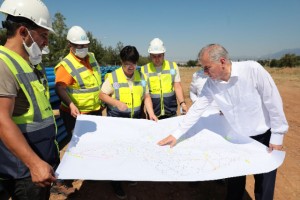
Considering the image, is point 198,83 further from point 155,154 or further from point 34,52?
point 34,52

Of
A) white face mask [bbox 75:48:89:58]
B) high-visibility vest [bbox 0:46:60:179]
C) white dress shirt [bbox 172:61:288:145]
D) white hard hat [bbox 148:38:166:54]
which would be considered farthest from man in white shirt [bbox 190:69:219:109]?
high-visibility vest [bbox 0:46:60:179]

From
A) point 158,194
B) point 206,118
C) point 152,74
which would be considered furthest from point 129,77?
point 158,194

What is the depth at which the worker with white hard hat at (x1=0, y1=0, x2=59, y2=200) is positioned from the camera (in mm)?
1506

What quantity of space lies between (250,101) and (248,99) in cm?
3

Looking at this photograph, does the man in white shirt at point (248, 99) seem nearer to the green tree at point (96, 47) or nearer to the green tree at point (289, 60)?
the green tree at point (96, 47)

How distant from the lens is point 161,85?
4094 mm

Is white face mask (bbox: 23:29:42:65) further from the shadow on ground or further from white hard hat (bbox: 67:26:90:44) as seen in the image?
the shadow on ground

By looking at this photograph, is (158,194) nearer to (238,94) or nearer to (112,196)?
(112,196)

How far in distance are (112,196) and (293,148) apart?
398cm

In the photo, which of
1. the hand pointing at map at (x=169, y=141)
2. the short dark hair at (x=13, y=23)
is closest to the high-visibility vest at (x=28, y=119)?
the short dark hair at (x=13, y=23)

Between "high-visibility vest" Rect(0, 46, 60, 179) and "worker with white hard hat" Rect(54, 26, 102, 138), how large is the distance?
1.27 meters

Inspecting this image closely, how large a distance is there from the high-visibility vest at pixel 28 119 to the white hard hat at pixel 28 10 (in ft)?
0.81

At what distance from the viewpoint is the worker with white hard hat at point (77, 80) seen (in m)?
3.23

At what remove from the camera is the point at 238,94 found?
2537mm
